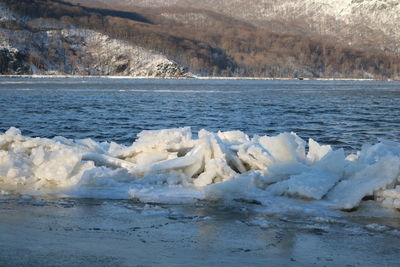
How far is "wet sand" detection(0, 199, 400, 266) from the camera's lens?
15.8 ft

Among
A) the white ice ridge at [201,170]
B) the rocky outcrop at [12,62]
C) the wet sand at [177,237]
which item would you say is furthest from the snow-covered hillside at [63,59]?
the wet sand at [177,237]

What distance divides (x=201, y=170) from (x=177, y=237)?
3.04 meters

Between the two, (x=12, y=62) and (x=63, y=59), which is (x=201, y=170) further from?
(x=63, y=59)

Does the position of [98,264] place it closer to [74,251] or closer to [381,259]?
[74,251]

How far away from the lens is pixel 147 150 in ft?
30.0

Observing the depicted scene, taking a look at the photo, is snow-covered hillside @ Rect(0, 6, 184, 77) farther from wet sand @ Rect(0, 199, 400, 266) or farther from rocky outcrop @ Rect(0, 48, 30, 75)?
wet sand @ Rect(0, 199, 400, 266)

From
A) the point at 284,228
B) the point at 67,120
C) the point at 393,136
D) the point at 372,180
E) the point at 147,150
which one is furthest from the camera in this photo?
the point at 67,120

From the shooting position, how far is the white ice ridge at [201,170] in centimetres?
740

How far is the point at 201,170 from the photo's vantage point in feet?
28.0

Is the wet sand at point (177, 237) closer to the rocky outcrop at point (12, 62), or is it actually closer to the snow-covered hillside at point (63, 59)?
the rocky outcrop at point (12, 62)

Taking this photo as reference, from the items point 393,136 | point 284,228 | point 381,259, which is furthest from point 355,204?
point 393,136

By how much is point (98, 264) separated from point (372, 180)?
4.27 meters

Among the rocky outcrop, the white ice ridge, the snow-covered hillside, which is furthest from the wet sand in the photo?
the snow-covered hillside

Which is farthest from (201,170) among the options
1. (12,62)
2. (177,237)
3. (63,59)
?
(63,59)
